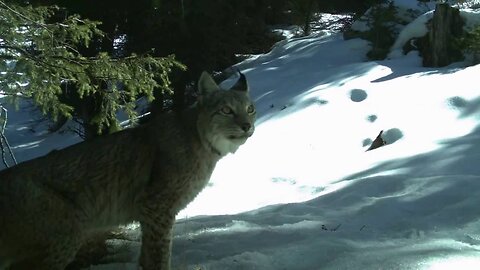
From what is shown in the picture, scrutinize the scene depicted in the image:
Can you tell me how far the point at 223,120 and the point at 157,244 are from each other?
116cm

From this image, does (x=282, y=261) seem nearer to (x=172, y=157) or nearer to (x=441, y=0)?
(x=172, y=157)

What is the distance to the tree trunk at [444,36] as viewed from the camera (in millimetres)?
15023

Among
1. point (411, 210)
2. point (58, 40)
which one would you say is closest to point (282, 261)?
point (411, 210)

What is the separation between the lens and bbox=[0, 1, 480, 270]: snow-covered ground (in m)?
5.05

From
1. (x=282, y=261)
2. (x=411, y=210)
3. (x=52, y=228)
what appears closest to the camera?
(x=52, y=228)

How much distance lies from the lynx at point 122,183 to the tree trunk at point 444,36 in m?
11.0

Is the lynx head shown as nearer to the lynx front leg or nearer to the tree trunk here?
the lynx front leg

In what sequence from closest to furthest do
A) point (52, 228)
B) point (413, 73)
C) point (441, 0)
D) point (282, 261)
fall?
1. point (52, 228)
2. point (282, 261)
3. point (413, 73)
4. point (441, 0)

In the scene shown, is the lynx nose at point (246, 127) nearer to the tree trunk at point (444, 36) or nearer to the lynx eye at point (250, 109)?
the lynx eye at point (250, 109)

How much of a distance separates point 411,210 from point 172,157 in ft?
9.10

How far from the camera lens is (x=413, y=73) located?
14.7 m

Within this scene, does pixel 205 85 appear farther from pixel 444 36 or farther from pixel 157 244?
pixel 444 36

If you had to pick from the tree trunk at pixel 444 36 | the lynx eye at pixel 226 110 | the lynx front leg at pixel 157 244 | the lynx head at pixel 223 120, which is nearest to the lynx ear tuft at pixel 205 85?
the lynx head at pixel 223 120

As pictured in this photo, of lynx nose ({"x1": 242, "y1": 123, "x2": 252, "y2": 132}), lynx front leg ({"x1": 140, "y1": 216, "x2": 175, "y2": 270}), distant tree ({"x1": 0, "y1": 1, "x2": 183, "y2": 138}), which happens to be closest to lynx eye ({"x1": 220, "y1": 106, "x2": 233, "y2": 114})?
lynx nose ({"x1": 242, "y1": 123, "x2": 252, "y2": 132})
